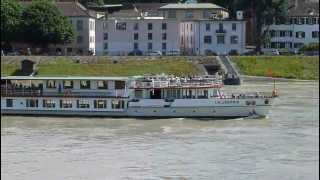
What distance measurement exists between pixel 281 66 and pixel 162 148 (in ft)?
141

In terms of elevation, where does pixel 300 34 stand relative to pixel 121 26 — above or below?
below

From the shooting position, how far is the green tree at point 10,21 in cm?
8288

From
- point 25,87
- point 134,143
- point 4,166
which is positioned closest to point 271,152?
point 134,143

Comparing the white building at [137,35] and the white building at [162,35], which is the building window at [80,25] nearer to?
the white building at [162,35]

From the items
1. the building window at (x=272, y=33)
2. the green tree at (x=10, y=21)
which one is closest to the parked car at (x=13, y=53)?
the green tree at (x=10, y=21)

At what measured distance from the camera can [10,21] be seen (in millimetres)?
82875

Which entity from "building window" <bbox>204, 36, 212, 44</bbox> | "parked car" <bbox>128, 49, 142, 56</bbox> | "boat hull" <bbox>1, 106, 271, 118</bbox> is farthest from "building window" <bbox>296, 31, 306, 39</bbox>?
"boat hull" <bbox>1, 106, 271, 118</bbox>

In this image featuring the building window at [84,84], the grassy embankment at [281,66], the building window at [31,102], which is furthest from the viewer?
the grassy embankment at [281,66]

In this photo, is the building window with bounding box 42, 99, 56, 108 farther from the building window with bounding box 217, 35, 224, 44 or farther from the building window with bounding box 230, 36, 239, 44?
the building window with bounding box 230, 36, 239, 44

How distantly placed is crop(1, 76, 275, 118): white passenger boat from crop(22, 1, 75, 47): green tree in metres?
→ 33.6

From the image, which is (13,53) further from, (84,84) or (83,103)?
(83,103)

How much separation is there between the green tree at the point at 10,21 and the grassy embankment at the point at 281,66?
19.8m

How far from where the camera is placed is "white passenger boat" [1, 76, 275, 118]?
45.6 meters

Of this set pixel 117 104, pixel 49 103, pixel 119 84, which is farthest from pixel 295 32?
pixel 49 103
